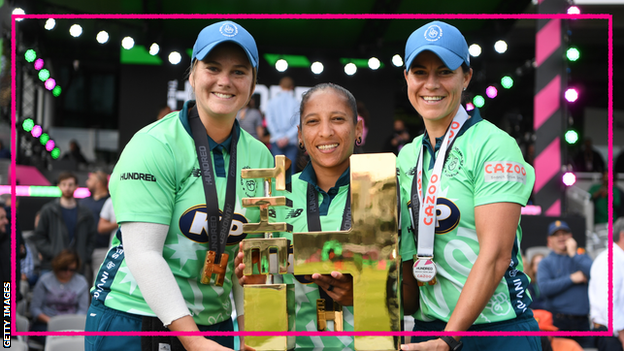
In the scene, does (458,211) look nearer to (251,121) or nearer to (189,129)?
(189,129)

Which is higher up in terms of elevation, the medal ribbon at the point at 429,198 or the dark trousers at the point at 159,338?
the medal ribbon at the point at 429,198

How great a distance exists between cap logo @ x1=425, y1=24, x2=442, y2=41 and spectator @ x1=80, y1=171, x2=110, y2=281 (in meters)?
5.19

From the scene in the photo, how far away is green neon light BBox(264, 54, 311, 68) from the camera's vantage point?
965cm

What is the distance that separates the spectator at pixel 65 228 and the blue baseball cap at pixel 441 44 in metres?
5.08

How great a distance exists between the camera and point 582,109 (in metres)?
14.9

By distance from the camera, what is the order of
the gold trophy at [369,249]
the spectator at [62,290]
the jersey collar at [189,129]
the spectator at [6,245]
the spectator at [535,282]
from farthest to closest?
the spectator at [535,282], the spectator at [62,290], the spectator at [6,245], the jersey collar at [189,129], the gold trophy at [369,249]

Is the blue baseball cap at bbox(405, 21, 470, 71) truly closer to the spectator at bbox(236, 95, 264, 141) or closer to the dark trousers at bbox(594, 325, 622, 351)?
the dark trousers at bbox(594, 325, 622, 351)

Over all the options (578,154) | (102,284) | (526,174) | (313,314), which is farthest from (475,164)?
(578,154)

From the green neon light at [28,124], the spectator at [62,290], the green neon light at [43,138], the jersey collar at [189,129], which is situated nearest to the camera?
the jersey collar at [189,129]

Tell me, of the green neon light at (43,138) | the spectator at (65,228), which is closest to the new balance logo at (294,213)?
the spectator at (65,228)

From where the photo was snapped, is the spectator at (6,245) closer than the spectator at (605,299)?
Yes

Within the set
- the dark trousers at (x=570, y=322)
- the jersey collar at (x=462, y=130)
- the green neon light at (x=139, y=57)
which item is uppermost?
the green neon light at (x=139, y=57)

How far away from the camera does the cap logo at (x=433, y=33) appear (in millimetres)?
1718

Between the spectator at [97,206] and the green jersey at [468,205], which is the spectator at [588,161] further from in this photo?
the green jersey at [468,205]
